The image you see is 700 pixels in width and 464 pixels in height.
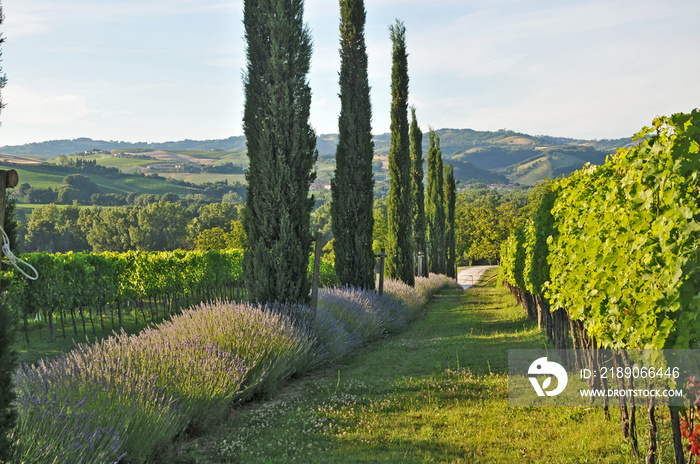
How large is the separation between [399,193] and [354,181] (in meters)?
5.26

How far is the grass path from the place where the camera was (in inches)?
149

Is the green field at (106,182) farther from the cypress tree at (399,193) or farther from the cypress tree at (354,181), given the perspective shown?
the cypress tree at (354,181)

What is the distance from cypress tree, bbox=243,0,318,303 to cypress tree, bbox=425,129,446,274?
22485 mm

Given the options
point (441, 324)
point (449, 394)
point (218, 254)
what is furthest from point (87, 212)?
point (449, 394)

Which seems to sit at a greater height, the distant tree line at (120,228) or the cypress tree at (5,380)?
the cypress tree at (5,380)

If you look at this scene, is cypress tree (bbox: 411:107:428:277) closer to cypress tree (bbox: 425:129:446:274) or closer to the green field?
cypress tree (bbox: 425:129:446:274)

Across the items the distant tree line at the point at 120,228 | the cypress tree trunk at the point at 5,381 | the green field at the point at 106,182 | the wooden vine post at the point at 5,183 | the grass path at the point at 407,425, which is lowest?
the distant tree line at the point at 120,228

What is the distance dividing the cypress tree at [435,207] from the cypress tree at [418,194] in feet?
18.5

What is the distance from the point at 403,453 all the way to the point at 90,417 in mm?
2324

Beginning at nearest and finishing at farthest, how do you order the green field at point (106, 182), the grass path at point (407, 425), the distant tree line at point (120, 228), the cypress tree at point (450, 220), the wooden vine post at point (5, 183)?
the wooden vine post at point (5, 183) < the grass path at point (407, 425) < the cypress tree at point (450, 220) < the distant tree line at point (120, 228) < the green field at point (106, 182)

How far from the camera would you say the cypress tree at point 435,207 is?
30328 mm

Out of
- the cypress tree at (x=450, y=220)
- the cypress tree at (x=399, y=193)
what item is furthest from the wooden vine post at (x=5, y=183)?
the cypress tree at (x=450, y=220)

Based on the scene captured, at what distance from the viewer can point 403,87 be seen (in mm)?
18266

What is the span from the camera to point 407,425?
4.46m
